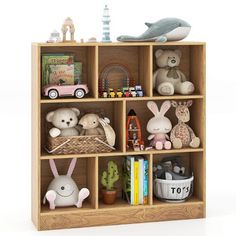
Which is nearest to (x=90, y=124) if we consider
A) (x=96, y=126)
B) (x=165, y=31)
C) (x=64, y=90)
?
(x=96, y=126)

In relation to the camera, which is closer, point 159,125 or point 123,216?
point 123,216

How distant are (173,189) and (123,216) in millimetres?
356

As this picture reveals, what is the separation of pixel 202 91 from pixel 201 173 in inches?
20.0

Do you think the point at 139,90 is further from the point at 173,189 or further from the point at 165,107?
the point at 173,189

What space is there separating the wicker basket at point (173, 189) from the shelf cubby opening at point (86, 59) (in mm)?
703

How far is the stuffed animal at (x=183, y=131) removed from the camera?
196 inches

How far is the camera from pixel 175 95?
4.96 meters

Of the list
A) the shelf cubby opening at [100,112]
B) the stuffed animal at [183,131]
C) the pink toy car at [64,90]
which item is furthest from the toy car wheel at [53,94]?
the stuffed animal at [183,131]

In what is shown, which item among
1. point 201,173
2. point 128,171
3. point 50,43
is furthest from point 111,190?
point 50,43

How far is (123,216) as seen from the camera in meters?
4.87

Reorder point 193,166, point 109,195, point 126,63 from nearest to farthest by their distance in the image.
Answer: point 109,195 < point 126,63 < point 193,166
